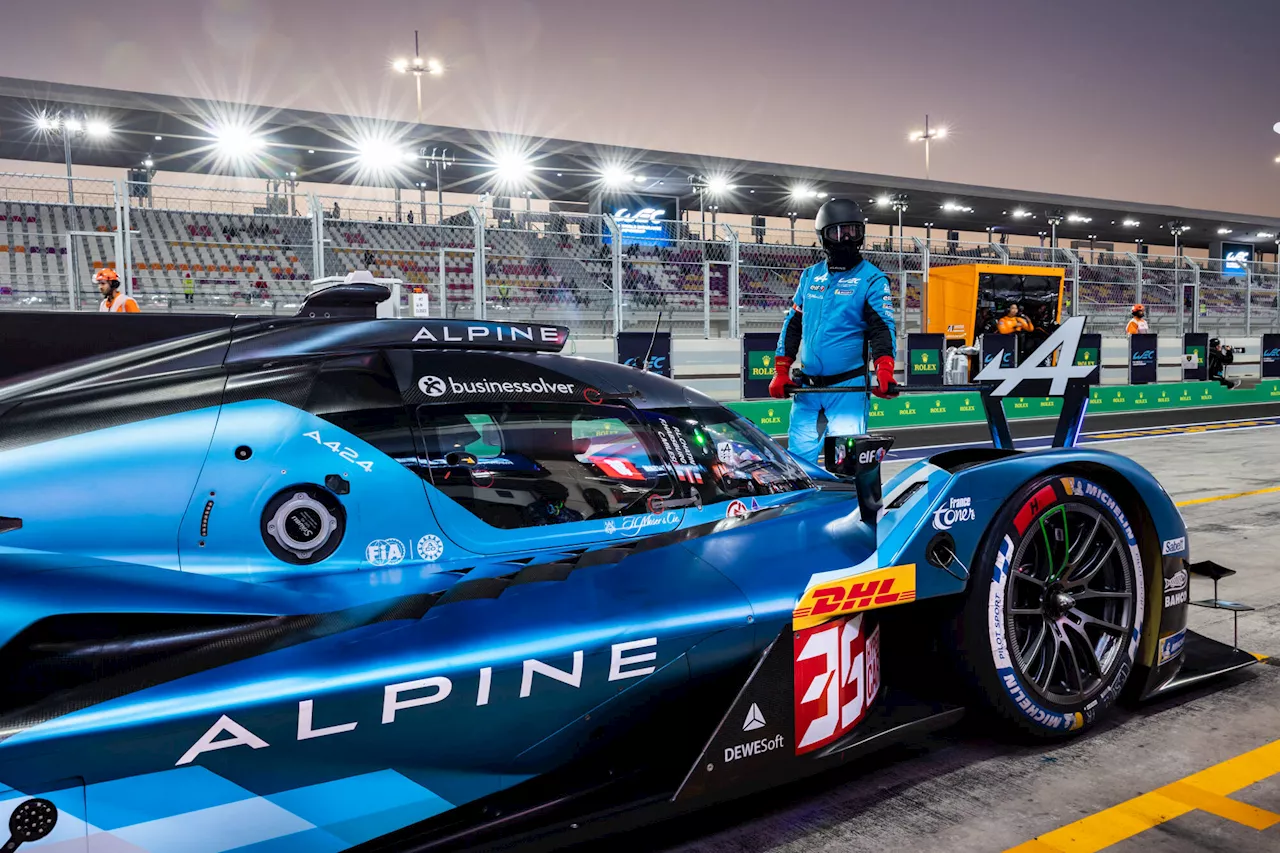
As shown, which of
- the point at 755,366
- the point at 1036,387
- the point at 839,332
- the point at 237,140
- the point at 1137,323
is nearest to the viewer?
the point at 1036,387

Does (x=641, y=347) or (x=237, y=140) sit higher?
(x=237, y=140)

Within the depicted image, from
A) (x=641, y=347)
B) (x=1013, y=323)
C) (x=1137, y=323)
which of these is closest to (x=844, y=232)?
(x=641, y=347)

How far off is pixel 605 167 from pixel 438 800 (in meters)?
23.9

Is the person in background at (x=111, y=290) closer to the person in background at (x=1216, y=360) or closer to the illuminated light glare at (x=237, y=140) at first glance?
the illuminated light glare at (x=237, y=140)

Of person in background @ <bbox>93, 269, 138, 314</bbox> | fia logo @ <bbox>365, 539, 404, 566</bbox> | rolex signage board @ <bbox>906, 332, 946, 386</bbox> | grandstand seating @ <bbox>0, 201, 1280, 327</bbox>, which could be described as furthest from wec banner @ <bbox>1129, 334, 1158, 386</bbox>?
fia logo @ <bbox>365, 539, 404, 566</bbox>

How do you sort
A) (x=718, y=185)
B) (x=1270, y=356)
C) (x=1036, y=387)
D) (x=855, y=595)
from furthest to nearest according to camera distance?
(x=718, y=185), (x=1270, y=356), (x=1036, y=387), (x=855, y=595)

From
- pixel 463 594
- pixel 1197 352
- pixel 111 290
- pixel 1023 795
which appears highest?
pixel 111 290

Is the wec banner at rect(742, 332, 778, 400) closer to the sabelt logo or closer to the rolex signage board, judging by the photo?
the rolex signage board

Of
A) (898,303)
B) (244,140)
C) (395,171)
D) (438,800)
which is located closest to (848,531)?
(438,800)

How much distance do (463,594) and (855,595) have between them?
0.98m

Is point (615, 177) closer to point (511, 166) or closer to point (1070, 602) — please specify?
point (511, 166)

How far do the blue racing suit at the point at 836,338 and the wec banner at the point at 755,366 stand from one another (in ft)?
22.9

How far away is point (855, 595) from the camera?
7.84 ft

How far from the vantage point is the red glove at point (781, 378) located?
4664mm
